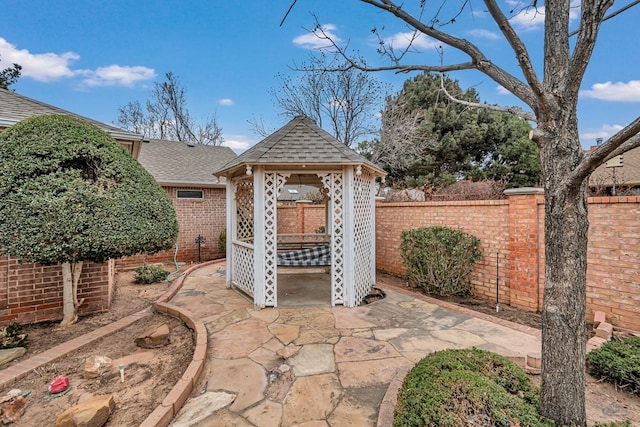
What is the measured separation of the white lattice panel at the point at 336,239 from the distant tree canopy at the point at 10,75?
15032 millimetres

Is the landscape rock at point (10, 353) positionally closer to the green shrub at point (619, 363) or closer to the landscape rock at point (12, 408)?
the landscape rock at point (12, 408)

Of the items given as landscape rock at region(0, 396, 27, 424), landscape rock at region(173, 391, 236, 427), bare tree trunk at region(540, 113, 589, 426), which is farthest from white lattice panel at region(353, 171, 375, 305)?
landscape rock at region(0, 396, 27, 424)

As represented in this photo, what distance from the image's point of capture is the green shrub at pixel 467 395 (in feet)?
6.02

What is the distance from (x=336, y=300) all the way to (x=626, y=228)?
4387 mm

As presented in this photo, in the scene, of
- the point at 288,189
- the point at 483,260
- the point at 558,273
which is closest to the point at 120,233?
the point at 558,273

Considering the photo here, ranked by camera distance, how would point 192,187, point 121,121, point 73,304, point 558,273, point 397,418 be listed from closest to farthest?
1. point 558,273
2. point 397,418
3. point 73,304
4. point 192,187
5. point 121,121

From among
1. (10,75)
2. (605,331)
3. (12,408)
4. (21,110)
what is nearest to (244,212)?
(21,110)

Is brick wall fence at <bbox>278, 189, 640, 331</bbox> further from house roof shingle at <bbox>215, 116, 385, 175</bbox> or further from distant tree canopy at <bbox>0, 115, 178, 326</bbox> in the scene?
distant tree canopy at <bbox>0, 115, 178, 326</bbox>

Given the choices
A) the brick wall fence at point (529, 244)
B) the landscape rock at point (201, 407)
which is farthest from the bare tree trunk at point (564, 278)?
the brick wall fence at point (529, 244)

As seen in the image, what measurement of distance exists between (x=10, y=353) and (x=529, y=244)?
7.70m

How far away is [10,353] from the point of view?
3523mm

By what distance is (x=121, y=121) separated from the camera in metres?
21.9

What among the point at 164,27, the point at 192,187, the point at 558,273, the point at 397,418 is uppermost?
the point at 164,27

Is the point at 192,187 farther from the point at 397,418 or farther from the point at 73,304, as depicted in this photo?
the point at 397,418
